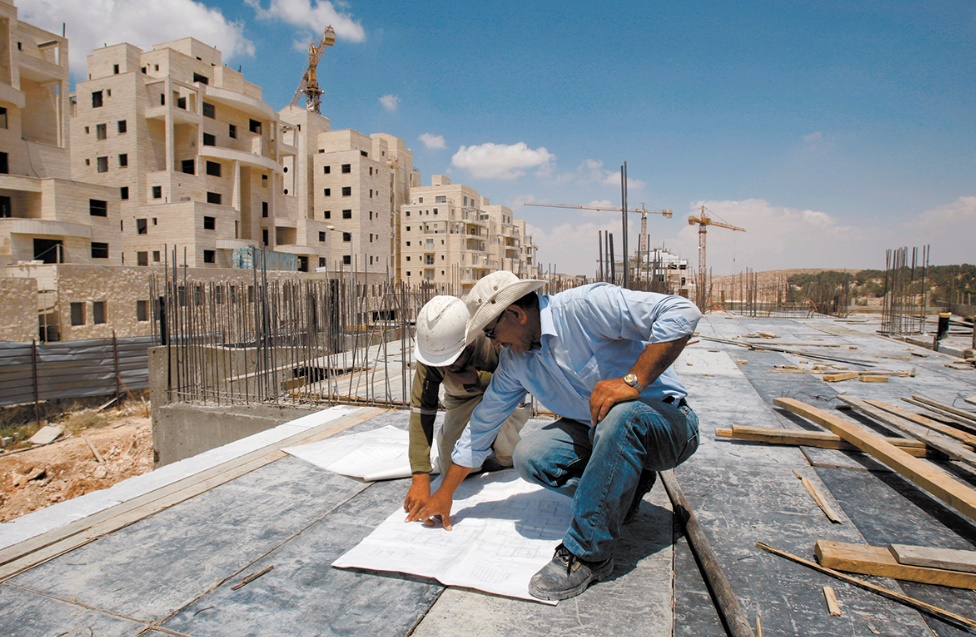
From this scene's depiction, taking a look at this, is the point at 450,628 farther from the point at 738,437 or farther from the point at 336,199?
the point at 336,199

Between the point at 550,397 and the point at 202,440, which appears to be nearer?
the point at 550,397

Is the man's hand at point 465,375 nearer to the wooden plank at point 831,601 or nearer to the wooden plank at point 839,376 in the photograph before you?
the wooden plank at point 831,601

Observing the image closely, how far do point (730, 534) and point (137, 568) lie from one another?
2178 mm

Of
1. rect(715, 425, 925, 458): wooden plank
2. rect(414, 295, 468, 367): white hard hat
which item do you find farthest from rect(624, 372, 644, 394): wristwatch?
rect(715, 425, 925, 458): wooden plank

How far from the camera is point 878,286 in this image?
120 ft

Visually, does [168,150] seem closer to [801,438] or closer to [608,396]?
[801,438]

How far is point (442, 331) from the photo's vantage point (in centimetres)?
222

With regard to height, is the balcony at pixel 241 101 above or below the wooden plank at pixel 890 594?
above

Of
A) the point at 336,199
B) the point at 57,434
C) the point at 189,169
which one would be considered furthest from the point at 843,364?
the point at 336,199

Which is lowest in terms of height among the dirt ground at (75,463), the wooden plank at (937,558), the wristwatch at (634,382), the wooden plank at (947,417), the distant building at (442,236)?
the dirt ground at (75,463)

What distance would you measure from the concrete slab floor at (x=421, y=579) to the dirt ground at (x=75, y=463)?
26.9ft

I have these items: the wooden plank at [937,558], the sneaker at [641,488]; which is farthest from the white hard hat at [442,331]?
the wooden plank at [937,558]

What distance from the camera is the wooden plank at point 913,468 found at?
2.15 metres

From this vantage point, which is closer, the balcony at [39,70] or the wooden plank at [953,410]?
the wooden plank at [953,410]
